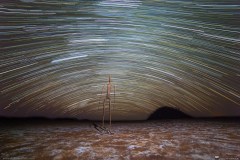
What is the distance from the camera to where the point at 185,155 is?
6.91 metres

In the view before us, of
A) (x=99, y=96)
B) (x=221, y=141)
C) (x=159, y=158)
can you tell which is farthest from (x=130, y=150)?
(x=99, y=96)

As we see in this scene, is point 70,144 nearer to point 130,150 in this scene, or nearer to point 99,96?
point 130,150

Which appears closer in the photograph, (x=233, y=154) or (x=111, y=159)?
(x=111, y=159)

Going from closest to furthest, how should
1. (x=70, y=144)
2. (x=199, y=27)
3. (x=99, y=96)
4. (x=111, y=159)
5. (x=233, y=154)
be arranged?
(x=111, y=159) < (x=233, y=154) < (x=70, y=144) < (x=199, y=27) < (x=99, y=96)

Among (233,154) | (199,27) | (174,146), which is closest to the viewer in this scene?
(233,154)

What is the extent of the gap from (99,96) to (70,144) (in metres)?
12.3

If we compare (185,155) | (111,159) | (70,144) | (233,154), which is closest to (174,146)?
(185,155)

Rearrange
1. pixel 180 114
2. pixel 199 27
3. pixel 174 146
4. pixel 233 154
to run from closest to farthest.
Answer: pixel 233 154
pixel 174 146
pixel 199 27
pixel 180 114

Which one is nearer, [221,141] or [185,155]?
[185,155]

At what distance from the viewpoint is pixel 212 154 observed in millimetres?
7031

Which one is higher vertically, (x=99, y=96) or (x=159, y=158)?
(x=99, y=96)

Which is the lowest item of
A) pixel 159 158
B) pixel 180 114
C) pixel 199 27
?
pixel 159 158

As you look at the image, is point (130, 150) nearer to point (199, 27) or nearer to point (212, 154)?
point (212, 154)

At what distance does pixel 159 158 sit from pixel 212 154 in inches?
59.7
